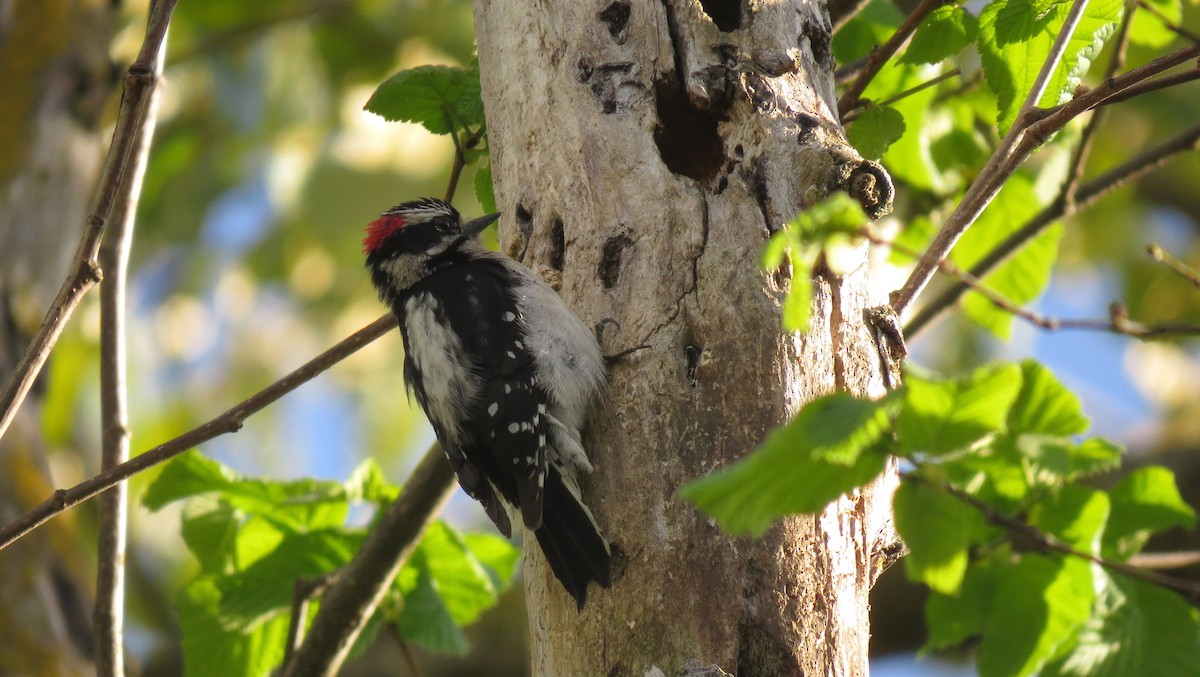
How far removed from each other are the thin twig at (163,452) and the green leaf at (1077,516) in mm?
1822

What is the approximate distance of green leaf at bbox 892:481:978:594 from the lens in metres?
1.69

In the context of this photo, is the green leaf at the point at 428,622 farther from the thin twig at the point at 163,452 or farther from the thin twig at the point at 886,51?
the thin twig at the point at 886,51

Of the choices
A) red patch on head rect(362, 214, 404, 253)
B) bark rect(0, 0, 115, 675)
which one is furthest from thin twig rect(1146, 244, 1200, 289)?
bark rect(0, 0, 115, 675)

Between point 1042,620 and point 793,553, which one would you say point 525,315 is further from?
point 1042,620

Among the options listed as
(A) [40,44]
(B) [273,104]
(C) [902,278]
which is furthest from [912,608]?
(B) [273,104]

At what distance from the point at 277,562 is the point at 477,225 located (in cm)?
128

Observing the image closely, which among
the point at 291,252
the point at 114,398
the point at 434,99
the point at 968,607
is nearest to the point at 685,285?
the point at 434,99

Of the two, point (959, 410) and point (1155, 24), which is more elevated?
→ point (1155, 24)

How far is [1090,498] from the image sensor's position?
9.39 feet

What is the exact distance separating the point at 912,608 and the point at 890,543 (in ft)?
12.3

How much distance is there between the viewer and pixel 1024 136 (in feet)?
7.82

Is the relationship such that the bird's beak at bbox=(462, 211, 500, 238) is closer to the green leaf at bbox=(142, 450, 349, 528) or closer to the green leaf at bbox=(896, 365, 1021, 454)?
the green leaf at bbox=(142, 450, 349, 528)

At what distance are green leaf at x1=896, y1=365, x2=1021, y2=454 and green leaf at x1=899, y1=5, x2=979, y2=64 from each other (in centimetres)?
153

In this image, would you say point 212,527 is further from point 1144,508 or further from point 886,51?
point 1144,508
